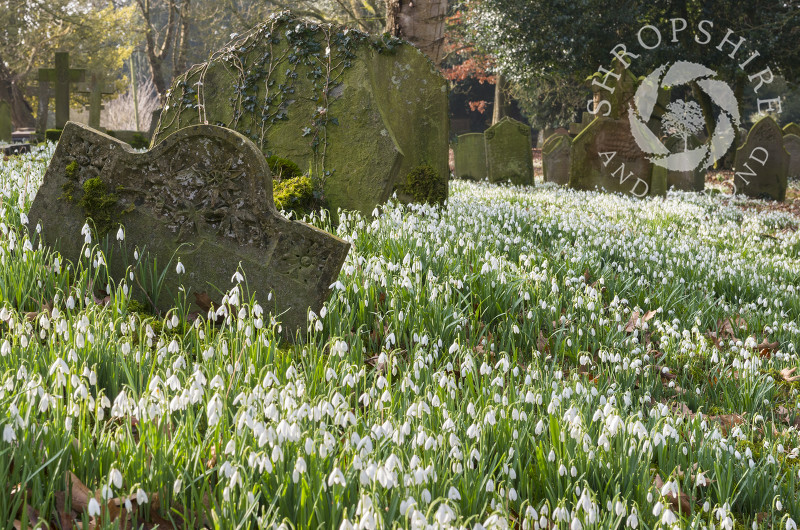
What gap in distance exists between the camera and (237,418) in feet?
7.61

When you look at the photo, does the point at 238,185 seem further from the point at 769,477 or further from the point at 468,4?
the point at 468,4

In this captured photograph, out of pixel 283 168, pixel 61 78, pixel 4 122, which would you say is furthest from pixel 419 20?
pixel 4 122

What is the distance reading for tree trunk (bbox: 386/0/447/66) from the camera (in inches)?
437

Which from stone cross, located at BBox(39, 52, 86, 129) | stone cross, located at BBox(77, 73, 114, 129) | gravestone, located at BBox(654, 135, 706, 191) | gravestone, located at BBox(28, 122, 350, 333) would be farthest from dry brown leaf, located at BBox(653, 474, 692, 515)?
stone cross, located at BBox(77, 73, 114, 129)

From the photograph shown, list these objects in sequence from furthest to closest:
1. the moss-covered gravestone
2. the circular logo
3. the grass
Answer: the circular logo < the moss-covered gravestone < the grass

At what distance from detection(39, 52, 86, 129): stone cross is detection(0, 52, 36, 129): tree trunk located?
15.3 metres

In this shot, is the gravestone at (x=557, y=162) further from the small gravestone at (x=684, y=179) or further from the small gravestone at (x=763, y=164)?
the small gravestone at (x=763, y=164)

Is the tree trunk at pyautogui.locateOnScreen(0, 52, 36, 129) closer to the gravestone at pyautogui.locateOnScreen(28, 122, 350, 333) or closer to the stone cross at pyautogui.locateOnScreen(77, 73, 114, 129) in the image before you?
the stone cross at pyautogui.locateOnScreen(77, 73, 114, 129)

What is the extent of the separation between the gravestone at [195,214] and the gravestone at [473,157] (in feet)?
49.8

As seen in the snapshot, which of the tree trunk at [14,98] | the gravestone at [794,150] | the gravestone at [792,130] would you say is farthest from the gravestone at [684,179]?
the tree trunk at [14,98]

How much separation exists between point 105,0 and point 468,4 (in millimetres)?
21774

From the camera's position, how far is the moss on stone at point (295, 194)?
272 inches

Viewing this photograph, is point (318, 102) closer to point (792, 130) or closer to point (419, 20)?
point (419, 20)

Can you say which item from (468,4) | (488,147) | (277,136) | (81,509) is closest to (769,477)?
(81,509)
